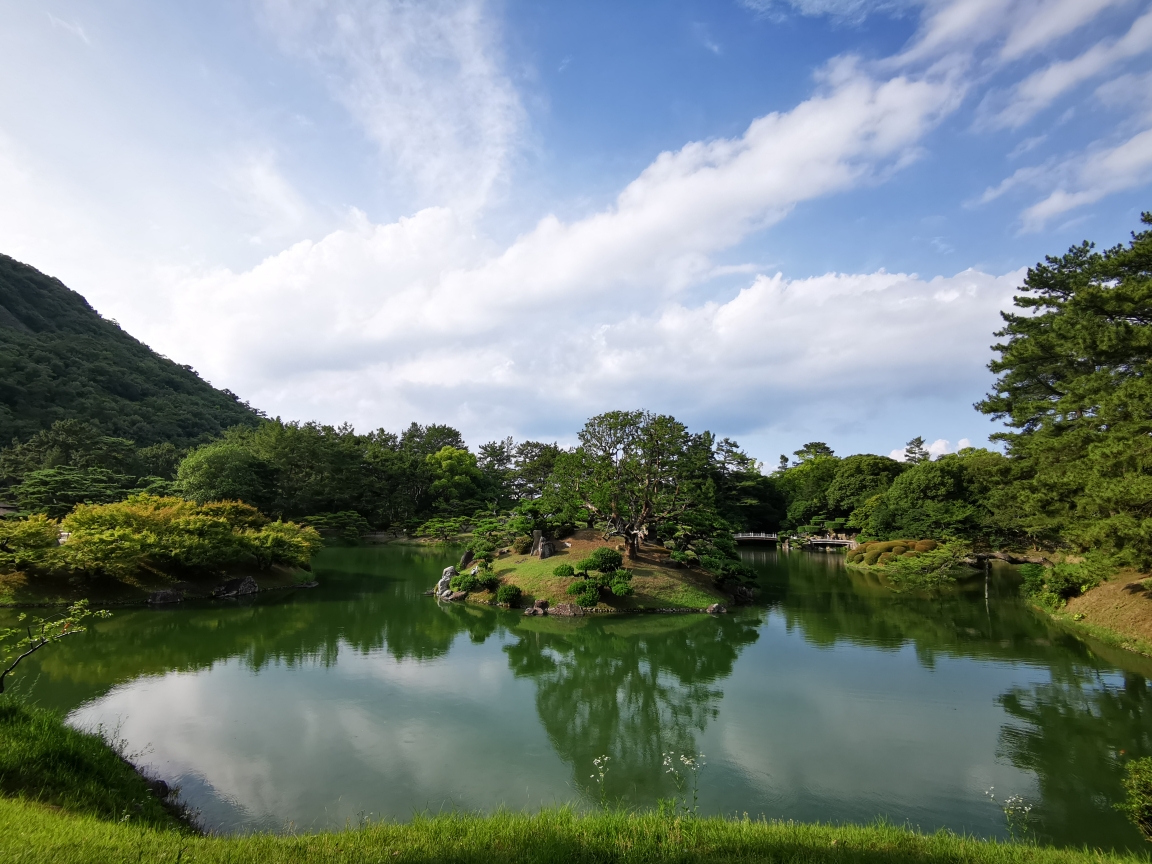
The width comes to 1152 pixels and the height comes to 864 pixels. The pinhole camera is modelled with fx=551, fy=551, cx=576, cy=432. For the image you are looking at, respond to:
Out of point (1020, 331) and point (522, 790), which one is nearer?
point (522, 790)

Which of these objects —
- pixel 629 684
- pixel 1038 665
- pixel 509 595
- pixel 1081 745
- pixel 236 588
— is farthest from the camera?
pixel 236 588

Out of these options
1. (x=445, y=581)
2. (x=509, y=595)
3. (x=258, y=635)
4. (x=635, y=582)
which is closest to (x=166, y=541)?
(x=258, y=635)

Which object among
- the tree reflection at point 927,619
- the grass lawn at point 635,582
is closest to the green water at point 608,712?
the tree reflection at point 927,619

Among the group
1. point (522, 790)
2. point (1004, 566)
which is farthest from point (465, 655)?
point (1004, 566)

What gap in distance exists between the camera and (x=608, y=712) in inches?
400

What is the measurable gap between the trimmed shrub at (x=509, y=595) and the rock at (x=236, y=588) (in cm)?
939

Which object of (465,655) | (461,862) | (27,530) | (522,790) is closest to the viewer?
(461,862)

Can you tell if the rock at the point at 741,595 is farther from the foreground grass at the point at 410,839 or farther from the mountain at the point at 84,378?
the mountain at the point at 84,378

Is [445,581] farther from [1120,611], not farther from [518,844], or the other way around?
[1120,611]

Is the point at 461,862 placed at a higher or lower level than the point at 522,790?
higher

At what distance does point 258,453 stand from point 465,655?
35.7 metres

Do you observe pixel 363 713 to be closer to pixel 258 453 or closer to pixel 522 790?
pixel 522 790

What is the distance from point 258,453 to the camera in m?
42.1

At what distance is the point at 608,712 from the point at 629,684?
5.44 ft
